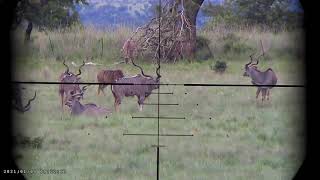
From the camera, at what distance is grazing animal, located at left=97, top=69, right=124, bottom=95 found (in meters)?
2.64

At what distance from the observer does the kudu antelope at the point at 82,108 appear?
2.64 metres

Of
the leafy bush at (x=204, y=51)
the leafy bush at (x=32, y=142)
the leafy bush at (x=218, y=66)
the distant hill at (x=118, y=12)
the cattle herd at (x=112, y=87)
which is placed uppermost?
the distant hill at (x=118, y=12)

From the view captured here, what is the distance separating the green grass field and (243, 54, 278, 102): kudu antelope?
27 millimetres

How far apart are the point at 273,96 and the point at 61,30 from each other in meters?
0.95

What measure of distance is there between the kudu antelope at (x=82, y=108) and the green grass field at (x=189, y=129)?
2 cm

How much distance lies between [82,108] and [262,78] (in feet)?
2.55


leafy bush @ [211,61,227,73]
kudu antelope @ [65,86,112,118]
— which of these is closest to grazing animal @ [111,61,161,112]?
kudu antelope @ [65,86,112,118]

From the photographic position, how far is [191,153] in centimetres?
264

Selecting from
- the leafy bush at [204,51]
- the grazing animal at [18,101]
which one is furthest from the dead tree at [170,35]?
the grazing animal at [18,101]

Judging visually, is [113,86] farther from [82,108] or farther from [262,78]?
[262,78]

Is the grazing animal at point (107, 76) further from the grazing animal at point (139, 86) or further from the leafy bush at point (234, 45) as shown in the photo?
the leafy bush at point (234, 45)

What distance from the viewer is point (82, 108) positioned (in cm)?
265
